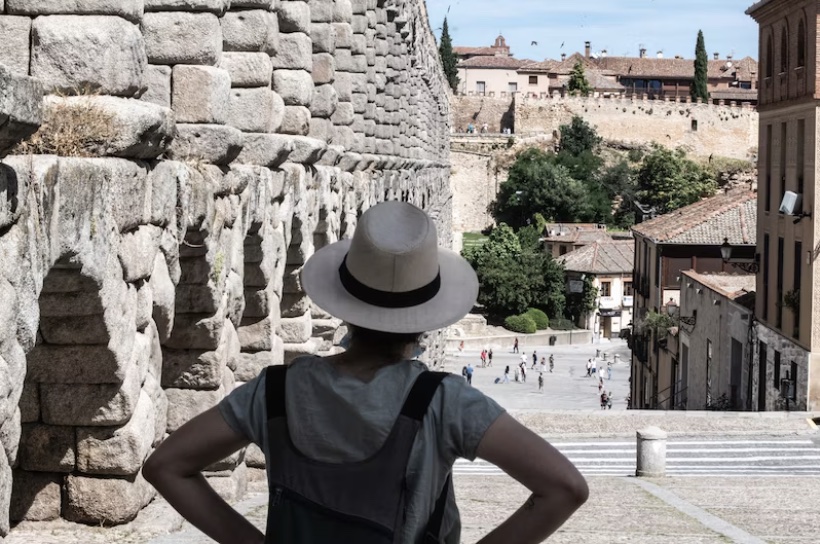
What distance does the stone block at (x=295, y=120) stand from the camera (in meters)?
13.8

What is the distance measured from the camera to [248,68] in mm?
12148

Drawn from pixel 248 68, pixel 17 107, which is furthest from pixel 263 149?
pixel 17 107

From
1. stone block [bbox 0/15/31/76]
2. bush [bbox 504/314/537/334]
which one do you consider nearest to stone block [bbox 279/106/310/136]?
stone block [bbox 0/15/31/76]

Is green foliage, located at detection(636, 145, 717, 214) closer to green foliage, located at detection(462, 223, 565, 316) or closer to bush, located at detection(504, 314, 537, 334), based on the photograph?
green foliage, located at detection(462, 223, 565, 316)

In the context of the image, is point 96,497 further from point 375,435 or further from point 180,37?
point 375,435

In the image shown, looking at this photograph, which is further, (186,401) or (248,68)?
(248,68)

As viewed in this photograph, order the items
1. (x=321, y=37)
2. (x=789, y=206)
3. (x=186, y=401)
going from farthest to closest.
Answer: (x=789, y=206) < (x=321, y=37) < (x=186, y=401)

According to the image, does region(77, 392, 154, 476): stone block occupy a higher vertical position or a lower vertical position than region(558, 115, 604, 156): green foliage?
lower

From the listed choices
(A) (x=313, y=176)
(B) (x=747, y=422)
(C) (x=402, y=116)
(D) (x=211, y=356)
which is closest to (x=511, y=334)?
(C) (x=402, y=116)

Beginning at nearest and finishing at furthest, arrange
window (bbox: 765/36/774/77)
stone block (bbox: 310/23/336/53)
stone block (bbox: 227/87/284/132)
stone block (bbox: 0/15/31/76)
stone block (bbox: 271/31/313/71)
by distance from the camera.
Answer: stone block (bbox: 0/15/31/76)
stone block (bbox: 227/87/284/132)
stone block (bbox: 271/31/313/71)
stone block (bbox: 310/23/336/53)
window (bbox: 765/36/774/77)

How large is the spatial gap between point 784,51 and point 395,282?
29479 millimetres

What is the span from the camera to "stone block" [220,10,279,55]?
12.0 m

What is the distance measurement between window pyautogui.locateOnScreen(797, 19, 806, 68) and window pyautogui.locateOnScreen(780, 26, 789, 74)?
3.25ft

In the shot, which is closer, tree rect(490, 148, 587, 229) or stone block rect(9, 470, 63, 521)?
stone block rect(9, 470, 63, 521)
